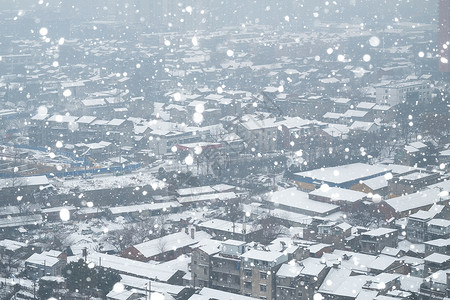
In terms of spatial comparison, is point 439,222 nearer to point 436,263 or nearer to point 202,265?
point 436,263

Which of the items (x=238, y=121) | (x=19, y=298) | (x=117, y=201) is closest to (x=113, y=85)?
(x=238, y=121)

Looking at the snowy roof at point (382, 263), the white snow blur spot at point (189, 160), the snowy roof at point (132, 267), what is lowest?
the white snow blur spot at point (189, 160)

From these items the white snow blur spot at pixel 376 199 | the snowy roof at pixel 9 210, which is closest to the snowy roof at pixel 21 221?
the snowy roof at pixel 9 210

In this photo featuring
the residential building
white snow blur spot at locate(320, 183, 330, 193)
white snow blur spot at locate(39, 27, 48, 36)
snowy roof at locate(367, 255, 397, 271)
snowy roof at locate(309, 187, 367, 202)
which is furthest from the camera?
white snow blur spot at locate(39, 27, 48, 36)

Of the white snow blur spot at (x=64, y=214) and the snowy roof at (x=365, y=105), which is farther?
the snowy roof at (x=365, y=105)

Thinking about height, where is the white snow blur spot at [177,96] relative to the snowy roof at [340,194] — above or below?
below

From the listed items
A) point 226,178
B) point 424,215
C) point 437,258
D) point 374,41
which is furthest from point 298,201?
point 374,41

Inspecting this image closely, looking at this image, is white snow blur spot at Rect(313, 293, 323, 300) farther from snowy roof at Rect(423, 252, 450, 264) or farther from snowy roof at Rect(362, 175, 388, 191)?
snowy roof at Rect(362, 175, 388, 191)

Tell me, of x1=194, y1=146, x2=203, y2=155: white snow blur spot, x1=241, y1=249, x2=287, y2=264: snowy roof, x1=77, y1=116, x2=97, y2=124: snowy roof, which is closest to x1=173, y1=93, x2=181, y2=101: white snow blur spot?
x1=77, y1=116, x2=97, y2=124: snowy roof

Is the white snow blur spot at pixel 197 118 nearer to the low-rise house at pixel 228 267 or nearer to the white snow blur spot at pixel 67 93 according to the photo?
the white snow blur spot at pixel 67 93
